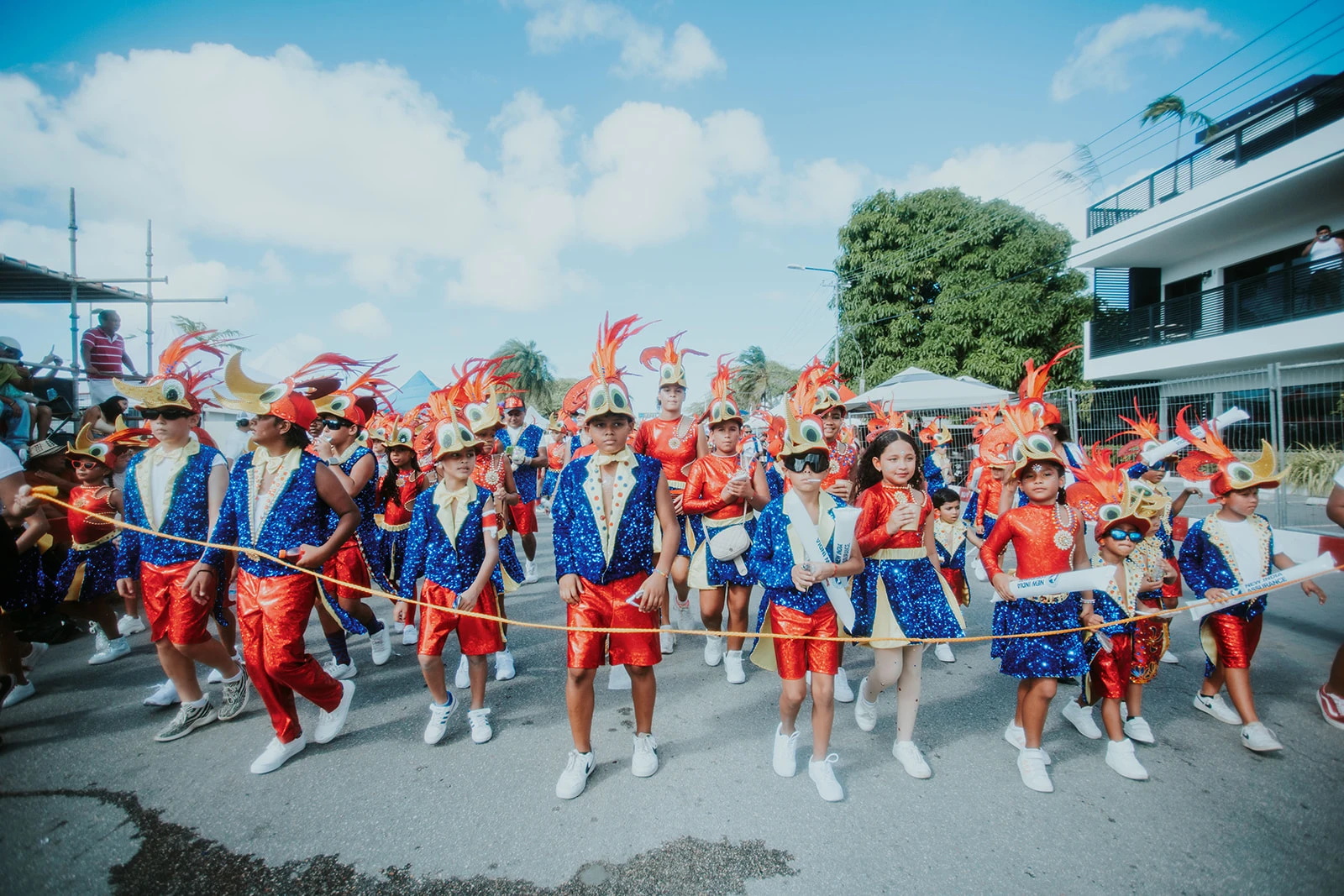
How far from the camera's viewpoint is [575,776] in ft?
9.90

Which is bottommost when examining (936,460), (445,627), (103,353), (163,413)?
(445,627)

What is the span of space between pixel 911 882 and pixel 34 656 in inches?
269

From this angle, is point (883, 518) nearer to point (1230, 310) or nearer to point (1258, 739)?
point (1258, 739)

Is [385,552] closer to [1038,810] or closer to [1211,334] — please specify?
[1038,810]

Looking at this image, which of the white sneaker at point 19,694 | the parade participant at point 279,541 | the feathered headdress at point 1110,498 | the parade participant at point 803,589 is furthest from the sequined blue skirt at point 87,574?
the feathered headdress at point 1110,498

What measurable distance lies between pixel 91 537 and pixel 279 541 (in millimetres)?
2504

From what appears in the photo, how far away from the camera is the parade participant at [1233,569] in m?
3.43

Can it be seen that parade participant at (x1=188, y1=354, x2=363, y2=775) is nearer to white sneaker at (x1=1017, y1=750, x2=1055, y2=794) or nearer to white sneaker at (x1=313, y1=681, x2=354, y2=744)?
white sneaker at (x1=313, y1=681, x2=354, y2=744)

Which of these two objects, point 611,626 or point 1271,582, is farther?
point 1271,582

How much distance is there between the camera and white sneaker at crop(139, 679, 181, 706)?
4.06 meters

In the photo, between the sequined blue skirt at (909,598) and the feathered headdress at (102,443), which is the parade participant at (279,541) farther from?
the sequined blue skirt at (909,598)

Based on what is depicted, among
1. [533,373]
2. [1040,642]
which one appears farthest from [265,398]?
[533,373]

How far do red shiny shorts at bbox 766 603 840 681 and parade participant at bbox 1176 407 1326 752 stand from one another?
2.26 m

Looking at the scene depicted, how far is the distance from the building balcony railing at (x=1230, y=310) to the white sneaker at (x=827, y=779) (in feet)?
50.6
